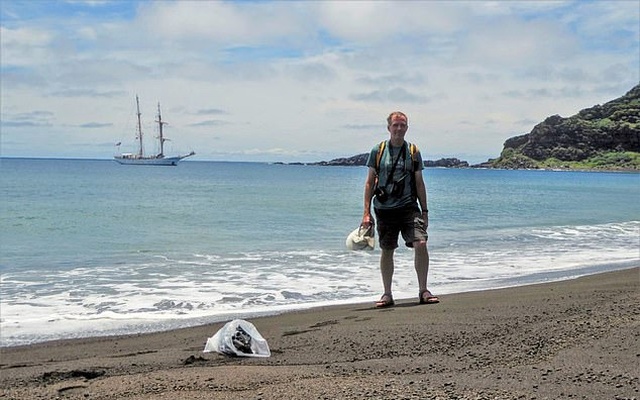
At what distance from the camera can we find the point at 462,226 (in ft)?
→ 79.9

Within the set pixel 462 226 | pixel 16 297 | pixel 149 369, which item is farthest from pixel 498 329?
pixel 462 226

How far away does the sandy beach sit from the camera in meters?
4.12

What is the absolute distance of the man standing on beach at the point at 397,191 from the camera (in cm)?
728

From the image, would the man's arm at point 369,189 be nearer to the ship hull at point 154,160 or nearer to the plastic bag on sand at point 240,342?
the plastic bag on sand at point 240,342

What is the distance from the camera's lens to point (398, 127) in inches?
283

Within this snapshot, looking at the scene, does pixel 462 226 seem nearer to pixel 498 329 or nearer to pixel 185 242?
pixel 185 242

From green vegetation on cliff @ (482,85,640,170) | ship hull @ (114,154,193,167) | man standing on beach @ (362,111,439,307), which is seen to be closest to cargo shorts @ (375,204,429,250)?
man standing on beach @ (362,111,439,307)

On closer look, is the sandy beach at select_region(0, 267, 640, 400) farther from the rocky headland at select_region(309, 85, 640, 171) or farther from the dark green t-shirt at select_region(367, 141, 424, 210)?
the rocky headland at select_region(309, 85, 640, 171)

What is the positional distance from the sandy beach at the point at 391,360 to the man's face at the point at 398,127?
6.36ft

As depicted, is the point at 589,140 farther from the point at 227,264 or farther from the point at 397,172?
the point at 397,172

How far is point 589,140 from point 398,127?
169657mm

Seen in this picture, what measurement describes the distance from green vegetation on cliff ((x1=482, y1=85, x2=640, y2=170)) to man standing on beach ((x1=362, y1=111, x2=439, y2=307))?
159181mm

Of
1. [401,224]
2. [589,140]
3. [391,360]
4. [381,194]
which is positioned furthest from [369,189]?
[589,140]

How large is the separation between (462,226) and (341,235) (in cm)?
575
